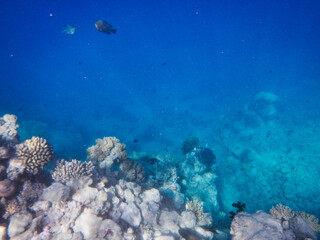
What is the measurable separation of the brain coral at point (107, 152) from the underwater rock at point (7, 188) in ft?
8.67

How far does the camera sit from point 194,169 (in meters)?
11.6

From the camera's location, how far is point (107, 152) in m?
7.67

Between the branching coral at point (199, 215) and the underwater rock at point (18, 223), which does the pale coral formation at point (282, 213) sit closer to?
the branching coral at point (199, 215)

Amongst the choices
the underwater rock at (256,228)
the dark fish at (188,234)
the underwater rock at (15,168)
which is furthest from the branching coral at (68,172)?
the underwater rock at (256,228)

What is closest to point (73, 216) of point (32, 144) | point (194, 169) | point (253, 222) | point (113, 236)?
point (113, 236)

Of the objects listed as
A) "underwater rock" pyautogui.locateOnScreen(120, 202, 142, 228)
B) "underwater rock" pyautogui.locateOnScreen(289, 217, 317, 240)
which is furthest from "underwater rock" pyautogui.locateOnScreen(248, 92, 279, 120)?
"underwater rock" pyautogui.locateOnScreen(120, 202, 142, 228)

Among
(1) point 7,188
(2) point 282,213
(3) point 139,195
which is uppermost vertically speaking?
(2) point 282,213

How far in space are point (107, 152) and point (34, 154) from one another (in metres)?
2.84

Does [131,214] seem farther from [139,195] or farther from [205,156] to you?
[205,156]

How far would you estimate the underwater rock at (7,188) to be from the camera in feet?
15.4

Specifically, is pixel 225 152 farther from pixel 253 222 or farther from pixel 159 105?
pixel 159 105

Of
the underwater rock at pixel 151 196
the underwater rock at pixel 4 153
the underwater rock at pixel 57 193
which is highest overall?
the underwater rock at pixel 151 196

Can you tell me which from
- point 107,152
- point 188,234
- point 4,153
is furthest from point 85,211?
point 107,152

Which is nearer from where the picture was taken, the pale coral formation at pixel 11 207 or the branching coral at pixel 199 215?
the pale coral formation at pixel 11 207
